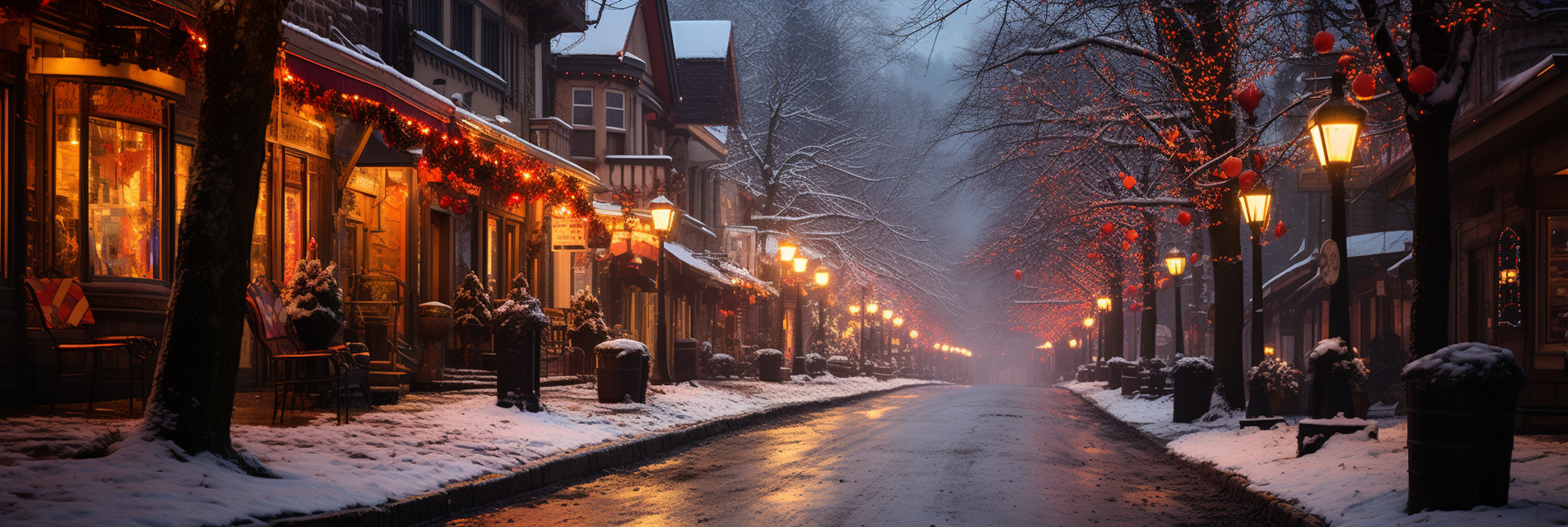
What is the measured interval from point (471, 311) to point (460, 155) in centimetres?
358

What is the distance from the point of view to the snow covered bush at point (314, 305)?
1194cm

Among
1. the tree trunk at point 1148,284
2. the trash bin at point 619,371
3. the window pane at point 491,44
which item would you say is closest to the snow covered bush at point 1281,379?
the trash bin at point 619,371

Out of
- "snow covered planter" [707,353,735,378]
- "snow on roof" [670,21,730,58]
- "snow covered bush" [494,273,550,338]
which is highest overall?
"snow on roof" [670,21,730,58]

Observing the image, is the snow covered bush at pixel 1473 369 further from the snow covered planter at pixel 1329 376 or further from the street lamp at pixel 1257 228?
the street lamp at pixel 1257 228

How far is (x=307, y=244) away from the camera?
15.9m

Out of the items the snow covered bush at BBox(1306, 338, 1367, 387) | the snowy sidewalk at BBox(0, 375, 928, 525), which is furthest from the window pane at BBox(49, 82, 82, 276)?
the snow covered bush at BBox(1306, 338, 1367, 387)

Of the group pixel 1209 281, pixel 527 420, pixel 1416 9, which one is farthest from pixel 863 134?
pixel 1416 9

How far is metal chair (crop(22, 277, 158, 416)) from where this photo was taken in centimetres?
1018

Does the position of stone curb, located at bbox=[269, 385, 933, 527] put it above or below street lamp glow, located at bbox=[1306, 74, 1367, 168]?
below

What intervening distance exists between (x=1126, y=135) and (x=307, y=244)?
61.4 feet

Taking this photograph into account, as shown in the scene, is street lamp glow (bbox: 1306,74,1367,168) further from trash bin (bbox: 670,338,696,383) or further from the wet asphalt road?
trash bin (bbox: 670,338,696,383)

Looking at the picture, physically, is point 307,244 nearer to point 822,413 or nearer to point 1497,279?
point 822,413

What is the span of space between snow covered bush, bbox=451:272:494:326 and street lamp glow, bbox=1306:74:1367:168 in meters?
12.0

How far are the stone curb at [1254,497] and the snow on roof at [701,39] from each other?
26.8 metres
